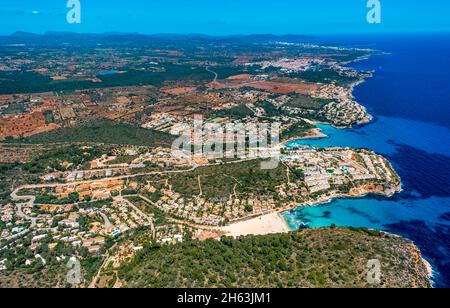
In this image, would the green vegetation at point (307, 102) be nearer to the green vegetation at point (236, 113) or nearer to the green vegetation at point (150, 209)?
the green vegetation at point (236, 113)

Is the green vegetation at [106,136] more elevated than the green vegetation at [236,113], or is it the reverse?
the green vegetation at [236,113]

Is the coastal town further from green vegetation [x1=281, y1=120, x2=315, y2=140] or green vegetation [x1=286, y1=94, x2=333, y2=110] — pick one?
green vegetation [x1=286, y1=94, x2=333, y2=110]

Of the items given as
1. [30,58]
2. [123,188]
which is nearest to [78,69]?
[30,58]

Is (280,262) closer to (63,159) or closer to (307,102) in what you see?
(63,159)

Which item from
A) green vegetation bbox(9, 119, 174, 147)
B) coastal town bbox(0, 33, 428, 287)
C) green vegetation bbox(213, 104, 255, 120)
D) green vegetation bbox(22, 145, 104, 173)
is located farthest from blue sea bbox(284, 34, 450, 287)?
green vegetation bbox(22, 145, 104, 173)

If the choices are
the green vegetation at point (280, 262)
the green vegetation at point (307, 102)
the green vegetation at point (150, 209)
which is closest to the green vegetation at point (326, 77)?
the green vegetation at point (307, 102)

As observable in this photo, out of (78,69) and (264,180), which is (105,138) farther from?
(78,69)

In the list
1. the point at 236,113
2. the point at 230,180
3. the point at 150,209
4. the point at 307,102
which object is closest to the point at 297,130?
the point at 236,113
